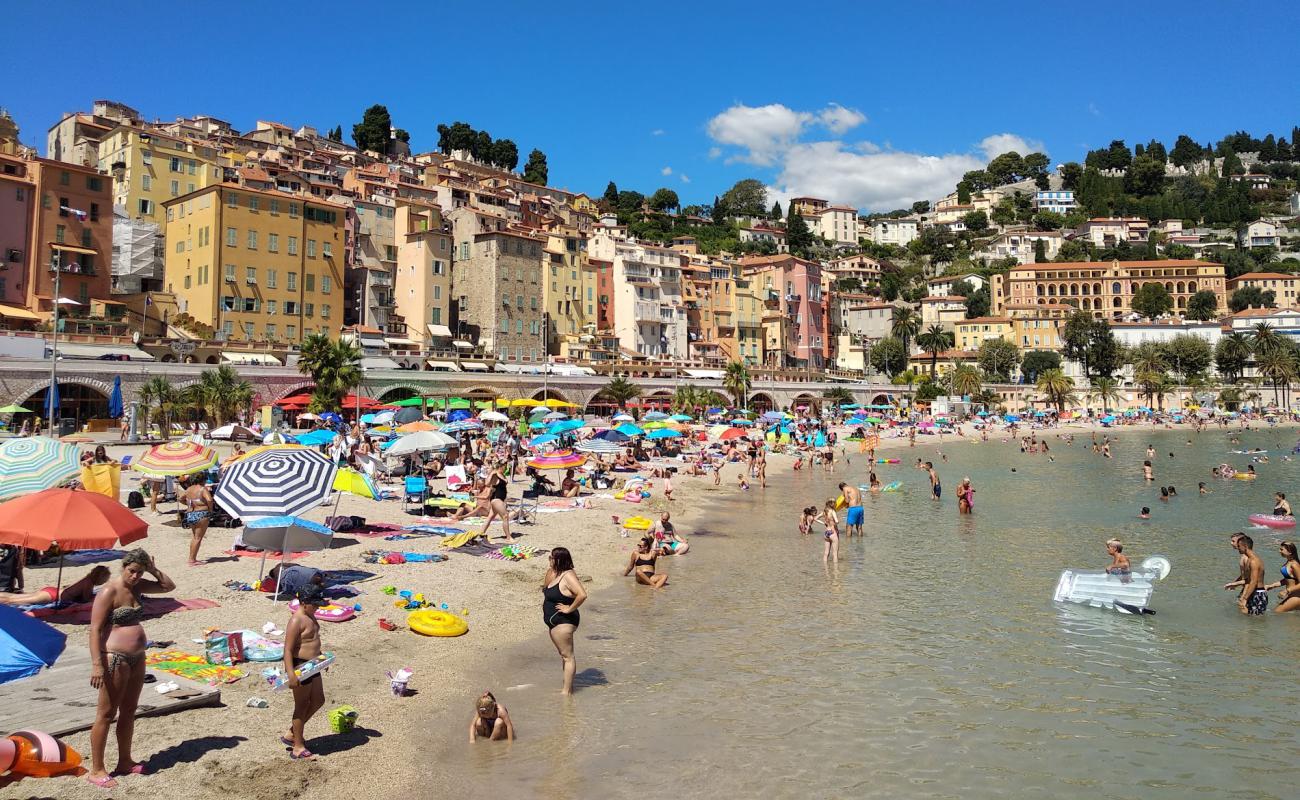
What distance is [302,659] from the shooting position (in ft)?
22.4

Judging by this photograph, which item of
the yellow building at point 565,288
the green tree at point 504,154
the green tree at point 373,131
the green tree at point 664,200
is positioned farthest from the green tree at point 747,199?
the yellow building at point 565,288

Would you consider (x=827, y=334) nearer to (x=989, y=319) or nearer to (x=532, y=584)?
(x=989, y=319)

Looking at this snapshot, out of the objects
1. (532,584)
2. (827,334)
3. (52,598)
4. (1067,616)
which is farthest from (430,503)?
(827,334)

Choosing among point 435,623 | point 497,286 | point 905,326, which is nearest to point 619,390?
point 497,286

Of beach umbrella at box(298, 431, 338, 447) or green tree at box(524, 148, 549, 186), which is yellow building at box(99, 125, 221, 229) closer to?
Result: beach umbrella at box(298, 431, 338, 447)

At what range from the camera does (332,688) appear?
8734mm

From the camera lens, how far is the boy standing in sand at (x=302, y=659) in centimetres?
673

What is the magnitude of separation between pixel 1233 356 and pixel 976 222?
259 ft

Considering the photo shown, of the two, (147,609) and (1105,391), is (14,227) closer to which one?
(147,609)

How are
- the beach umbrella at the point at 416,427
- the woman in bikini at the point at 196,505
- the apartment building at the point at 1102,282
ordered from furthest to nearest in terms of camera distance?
the apartment building at the point at 1102,282
the beach umbrella at the point at 416,427
the woman in bikini at the point at 196,505

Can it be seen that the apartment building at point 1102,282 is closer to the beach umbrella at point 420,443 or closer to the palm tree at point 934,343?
the palm tree at point 934,343

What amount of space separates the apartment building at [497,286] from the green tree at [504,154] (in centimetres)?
6269

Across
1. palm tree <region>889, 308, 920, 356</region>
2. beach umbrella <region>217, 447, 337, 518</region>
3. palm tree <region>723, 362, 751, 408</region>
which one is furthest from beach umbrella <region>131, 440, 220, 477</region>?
palm tree <region>889, 308, 920, 356</region>

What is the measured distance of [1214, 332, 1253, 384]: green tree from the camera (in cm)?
10038
